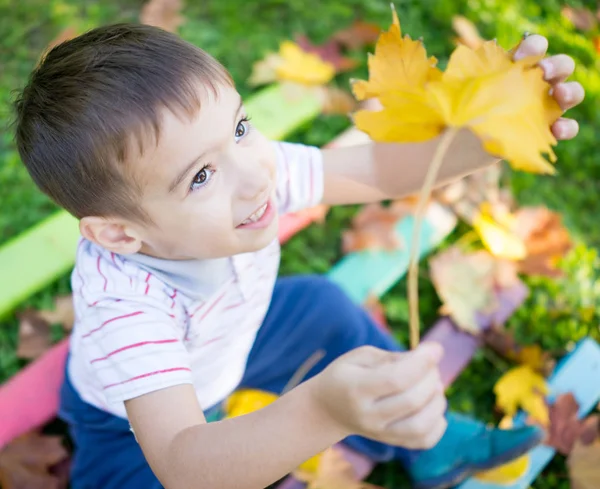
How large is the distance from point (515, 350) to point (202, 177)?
1071mm

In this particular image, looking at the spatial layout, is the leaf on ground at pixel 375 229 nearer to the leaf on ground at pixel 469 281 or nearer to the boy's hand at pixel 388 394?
the leaf on ground at pixel 469 281

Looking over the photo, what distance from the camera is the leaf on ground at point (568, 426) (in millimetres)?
1421

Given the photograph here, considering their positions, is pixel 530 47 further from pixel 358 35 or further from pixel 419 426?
pixel 358 35

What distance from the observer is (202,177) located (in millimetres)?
849

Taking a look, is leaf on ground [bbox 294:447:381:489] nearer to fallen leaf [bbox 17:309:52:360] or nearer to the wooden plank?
the wooden plank

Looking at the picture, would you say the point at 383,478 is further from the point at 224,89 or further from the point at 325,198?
the point at 224,89

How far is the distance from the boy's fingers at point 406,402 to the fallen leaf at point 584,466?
0.89 m

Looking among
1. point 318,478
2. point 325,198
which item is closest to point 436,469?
point 318,478

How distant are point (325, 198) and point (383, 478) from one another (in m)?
0.69

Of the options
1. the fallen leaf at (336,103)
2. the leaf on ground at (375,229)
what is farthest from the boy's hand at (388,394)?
the fallen leaf at (336,103)

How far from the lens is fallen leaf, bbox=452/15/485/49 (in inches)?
80.3

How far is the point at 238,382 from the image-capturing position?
4.30 feet

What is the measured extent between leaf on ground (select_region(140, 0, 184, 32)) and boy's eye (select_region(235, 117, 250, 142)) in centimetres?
119

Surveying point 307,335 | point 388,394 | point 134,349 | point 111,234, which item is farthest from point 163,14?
point 388,394
